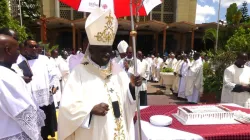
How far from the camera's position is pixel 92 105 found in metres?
2.27

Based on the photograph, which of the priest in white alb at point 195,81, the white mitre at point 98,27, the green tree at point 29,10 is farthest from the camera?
the green tree at point 29,10

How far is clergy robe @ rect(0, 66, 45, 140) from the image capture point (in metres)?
1.75

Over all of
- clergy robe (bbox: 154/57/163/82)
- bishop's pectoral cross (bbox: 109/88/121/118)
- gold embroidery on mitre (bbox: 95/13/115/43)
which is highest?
gold embroidery on mitre (bbox: 95/13/115/43)

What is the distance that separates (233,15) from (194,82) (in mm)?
14392

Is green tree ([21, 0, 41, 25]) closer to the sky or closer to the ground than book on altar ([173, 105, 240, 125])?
closer to the sky

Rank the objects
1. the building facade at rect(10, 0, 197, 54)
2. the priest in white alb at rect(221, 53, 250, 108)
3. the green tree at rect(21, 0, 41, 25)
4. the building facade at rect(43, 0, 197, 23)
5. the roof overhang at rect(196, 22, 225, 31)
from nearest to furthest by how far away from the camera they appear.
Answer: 1. the priest in white alb at rect(221, 53, 250, 108)
2. the roof overhang at rect(196, 22, 225, 31)
3. the green tree at rect(21, 0, 41, 25)
4. the building facade at rect(10, 0, 197, 54)
5. the building facade at rect(43, 0, 197, 23)

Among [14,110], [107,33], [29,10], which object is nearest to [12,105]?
[14,110]

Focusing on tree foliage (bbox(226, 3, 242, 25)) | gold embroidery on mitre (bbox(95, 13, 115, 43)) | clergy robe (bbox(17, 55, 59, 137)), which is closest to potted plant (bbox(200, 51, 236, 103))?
clergy robe (bbox(17, 55, 59, 137))

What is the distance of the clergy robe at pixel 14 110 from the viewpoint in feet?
5.75

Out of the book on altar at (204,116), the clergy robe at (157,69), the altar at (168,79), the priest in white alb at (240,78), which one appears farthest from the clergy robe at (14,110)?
the clergy robe at (157,69)

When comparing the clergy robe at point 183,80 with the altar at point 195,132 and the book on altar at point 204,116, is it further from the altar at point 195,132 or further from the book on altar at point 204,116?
the altar at point 195,132

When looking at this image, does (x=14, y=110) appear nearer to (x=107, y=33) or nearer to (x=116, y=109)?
(x=116, y=109)

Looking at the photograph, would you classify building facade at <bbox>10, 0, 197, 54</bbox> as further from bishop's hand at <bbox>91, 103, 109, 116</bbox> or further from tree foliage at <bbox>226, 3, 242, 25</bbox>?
bishop's hand at <bbox>91, 103, 109, 116</bbox>

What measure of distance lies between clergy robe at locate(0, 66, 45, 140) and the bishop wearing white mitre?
406 mm
